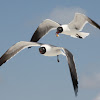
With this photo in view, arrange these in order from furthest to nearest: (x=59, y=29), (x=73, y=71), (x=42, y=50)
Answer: (x=59, y=29) < (x=42, y=50) < (x=73, y=71)

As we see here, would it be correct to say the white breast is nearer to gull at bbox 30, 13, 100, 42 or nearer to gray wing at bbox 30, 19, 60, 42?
gull at bbox 30, 13, 100, 42

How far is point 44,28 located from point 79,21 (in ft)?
5.66

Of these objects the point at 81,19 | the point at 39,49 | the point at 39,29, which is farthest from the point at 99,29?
the point at 39,29

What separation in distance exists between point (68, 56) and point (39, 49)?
1.88m

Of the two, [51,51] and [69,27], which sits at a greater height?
A: [51,51]

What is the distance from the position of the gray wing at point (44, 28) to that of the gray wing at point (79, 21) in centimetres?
89

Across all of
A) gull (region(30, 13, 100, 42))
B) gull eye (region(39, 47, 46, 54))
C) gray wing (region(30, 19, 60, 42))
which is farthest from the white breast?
gray wing (region(30, 19, 60, 42))

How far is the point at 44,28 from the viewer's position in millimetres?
15219

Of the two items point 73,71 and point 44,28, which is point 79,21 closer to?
point 44,28

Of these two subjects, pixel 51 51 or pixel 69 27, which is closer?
pixel 51 51

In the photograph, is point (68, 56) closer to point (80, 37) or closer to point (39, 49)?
point (39, 49)

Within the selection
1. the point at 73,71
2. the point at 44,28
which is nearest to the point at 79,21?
the point at 44,28

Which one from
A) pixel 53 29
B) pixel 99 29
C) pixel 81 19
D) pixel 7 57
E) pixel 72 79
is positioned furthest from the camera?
→ pixel 53 29

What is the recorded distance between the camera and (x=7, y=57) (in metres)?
11.9
